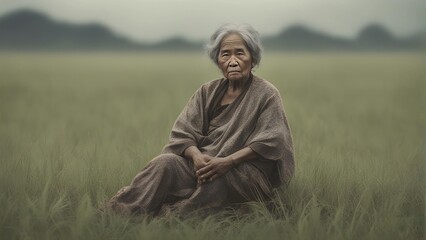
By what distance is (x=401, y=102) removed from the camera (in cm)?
416

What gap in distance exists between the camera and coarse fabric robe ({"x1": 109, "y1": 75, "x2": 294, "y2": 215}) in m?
3.22

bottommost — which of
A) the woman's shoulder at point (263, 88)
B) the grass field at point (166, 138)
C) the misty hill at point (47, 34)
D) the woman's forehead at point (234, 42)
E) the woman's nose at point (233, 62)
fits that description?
the grass field at point (166, 138)

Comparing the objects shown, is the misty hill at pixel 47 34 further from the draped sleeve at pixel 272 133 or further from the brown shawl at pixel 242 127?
the draped sleeve at pixel 272 133

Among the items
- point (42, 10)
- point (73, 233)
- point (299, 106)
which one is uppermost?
point (42, 10)

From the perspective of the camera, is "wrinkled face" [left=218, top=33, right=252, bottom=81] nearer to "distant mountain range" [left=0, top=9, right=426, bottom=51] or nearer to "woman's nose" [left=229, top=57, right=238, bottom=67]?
"woman's nose" [left=229, top=57, right=238, bottom=67]

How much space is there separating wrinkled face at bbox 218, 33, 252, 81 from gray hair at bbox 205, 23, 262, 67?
Result: 0.02 m

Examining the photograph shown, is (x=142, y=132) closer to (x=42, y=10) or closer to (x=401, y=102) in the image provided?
(x=42, y=10)

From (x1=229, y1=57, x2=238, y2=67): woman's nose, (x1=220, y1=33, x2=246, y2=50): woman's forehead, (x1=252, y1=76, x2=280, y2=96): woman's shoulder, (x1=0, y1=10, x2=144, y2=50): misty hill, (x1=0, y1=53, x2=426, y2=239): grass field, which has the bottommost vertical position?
(x1=0, y1=53, x2=426, y2=239): grass field

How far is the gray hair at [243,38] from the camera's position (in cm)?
324

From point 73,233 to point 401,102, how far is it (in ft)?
7.84

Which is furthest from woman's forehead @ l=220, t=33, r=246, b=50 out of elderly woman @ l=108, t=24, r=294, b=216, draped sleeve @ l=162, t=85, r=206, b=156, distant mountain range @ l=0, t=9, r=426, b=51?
distant mountain range @ l=0, t=9, r=426, b=51

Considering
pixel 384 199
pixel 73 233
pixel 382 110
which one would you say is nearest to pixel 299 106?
pixel 382 110

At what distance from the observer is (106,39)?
3766 millimetres

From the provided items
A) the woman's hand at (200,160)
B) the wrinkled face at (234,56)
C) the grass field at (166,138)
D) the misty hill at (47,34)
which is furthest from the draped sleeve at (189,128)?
the misty hill at (47,34)
